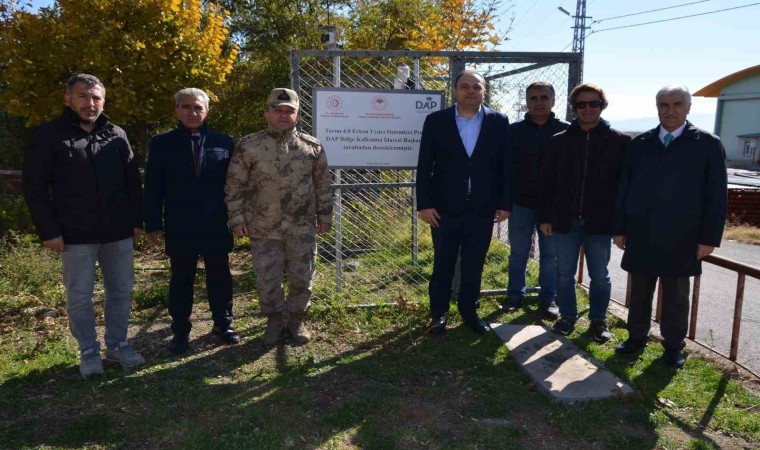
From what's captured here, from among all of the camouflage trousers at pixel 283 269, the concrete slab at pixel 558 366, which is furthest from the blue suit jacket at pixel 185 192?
the concrete slab at pixel 558 366

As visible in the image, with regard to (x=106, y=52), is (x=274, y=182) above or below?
below

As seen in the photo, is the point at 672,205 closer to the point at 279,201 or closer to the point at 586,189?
the point at 586,189

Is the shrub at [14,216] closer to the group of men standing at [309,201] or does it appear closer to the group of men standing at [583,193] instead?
the group of men standing at [309,201]

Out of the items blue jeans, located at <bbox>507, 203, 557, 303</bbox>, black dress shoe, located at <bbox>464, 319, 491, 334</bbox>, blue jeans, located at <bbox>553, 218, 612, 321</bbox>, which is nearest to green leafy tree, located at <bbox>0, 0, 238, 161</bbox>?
blue jeans, located at <bbox>507, 203, 557, 303</bbox>

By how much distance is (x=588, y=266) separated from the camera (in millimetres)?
Result: 4555

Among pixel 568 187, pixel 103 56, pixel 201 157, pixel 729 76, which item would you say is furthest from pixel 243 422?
pixel 729 76

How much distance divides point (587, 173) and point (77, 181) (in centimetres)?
362

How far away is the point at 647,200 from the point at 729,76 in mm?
44572

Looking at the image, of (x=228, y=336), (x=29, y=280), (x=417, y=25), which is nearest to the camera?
(x=228, y=336)

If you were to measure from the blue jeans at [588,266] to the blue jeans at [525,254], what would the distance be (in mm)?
506

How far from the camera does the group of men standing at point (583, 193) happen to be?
381cm

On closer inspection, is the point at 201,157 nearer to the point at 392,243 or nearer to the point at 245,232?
the point at 245,232

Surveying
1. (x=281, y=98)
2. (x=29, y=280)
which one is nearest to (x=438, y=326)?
(x=281, y=98)

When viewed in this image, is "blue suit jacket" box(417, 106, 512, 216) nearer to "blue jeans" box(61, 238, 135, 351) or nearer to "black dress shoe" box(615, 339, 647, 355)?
"black dress shoe" box(615, 339, 647, 355)
